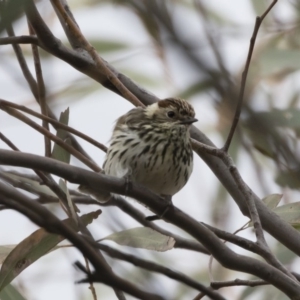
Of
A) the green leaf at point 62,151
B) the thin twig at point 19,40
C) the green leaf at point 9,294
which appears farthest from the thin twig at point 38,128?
the green leaf at point 9,294

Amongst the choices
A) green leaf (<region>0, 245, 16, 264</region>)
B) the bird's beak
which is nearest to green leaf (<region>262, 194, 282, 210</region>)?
the bird's beak

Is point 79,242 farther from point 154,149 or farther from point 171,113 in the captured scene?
point 171,113

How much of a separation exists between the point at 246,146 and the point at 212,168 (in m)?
1.28

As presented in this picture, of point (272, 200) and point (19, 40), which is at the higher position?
point (272, 200)

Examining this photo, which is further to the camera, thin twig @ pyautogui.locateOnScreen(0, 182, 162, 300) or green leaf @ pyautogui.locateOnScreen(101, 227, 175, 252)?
green leaf @ pyautogui.locateOnScreen(101, 227, 175, 252)

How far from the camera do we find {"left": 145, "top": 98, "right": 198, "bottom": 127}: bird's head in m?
3.28

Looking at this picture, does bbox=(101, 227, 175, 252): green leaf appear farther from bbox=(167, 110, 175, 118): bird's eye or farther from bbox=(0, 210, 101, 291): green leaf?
bbox=(167, 110, 175, 118): bird's eye

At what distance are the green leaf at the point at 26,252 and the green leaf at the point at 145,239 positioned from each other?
0.12 meters

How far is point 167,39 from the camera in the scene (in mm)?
858

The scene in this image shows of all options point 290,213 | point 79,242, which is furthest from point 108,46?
point 79,242

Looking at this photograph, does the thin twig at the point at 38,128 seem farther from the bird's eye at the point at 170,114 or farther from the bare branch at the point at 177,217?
the bird's eye at the point at 170,114

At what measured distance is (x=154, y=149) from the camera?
3119 mm

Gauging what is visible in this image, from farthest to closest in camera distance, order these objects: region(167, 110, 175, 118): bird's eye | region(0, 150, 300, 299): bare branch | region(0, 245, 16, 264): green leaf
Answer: region(167, 110, 175, 118): bird's eye → region(0, 245, 16, 264): green leaf → region(0, 150, 300, 299): bare branch

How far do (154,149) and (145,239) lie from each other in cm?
84
